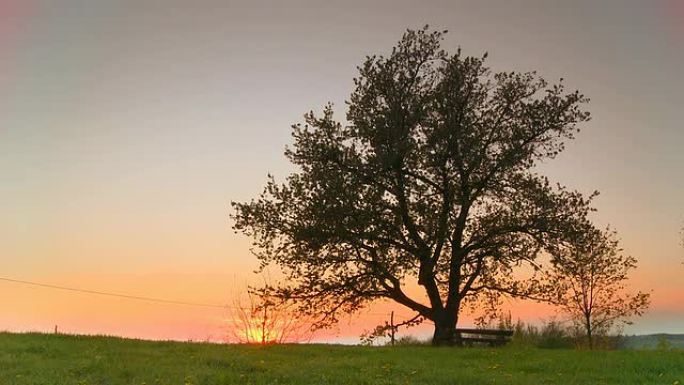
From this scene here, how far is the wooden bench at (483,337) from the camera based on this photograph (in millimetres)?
31344

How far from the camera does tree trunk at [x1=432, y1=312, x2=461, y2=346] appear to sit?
32.1 metres

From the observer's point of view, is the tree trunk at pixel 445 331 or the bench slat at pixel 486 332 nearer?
the bench slat at pixel 486 332

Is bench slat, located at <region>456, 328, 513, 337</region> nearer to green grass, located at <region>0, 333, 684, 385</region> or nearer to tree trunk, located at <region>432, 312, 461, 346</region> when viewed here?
tree trunk, located at <region>432, 312, 461, 346</region>

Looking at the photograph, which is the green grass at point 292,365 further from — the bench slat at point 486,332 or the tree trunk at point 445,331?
the tree trunk at point 445,331

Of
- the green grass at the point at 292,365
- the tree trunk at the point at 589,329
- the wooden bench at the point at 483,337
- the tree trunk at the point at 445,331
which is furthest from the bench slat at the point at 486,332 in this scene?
the tree trunk at the point at 589,329

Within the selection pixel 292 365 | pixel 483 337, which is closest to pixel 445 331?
pixel 483 337

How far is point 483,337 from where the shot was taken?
3141 centimetres

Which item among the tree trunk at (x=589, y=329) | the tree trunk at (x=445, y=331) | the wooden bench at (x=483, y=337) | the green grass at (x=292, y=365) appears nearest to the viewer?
the green grass at (x=292, y=365)

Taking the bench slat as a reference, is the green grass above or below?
below

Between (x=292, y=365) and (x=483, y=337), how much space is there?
1395 centimetres

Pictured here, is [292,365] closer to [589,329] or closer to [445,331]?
[445,331]

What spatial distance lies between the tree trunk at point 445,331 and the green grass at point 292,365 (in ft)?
20.5

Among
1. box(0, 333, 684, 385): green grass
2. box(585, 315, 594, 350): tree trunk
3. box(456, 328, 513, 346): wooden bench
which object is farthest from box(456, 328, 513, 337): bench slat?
box(585, 315, 594, 350): tree trunk

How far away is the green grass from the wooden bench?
18.0 feet
